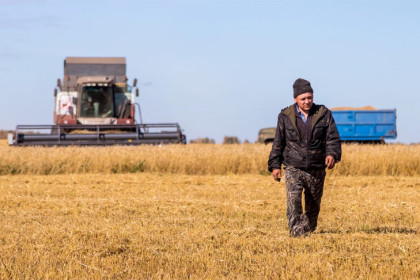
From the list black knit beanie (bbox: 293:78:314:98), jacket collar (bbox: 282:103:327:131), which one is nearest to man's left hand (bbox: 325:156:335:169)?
jacket collar (bbox: 282:103:327:131)

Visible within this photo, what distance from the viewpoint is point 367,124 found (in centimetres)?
3109

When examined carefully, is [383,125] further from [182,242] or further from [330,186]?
[182,242]

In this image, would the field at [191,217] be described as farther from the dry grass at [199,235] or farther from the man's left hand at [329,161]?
the man's left hand at [329,161]

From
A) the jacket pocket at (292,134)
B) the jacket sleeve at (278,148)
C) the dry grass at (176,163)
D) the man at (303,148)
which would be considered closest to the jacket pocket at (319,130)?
the man at (303,148)

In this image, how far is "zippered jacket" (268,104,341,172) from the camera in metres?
7.25

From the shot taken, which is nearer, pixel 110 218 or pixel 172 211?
pixel 110 218

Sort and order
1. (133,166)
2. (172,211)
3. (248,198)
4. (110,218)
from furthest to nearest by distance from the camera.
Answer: (133,166), (248,198), (172,211), (110,218)

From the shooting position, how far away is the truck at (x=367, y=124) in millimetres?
31062

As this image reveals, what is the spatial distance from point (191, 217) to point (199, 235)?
2.41m

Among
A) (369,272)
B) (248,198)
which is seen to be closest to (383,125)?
(248,198)

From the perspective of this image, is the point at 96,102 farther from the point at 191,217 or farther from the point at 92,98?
the point at 191,217

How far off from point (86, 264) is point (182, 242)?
1287 millimetres

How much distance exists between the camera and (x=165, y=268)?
5945 mm

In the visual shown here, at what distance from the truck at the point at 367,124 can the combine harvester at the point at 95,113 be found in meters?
9.78
